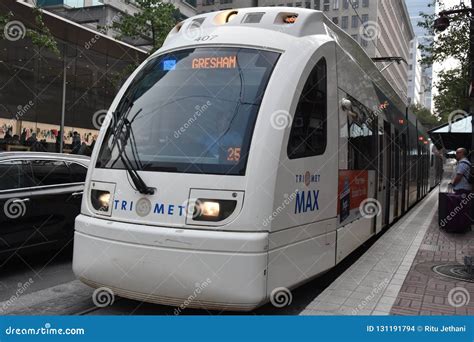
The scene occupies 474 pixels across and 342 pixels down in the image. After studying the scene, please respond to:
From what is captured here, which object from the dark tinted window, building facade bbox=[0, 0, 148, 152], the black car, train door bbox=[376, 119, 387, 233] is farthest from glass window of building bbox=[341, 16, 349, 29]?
the dark tinted window

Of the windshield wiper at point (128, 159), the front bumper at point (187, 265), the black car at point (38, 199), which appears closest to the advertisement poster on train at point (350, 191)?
the front bumper at point (187, 265)

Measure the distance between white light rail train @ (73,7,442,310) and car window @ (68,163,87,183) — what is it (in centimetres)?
235

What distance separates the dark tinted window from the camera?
6.91 meters

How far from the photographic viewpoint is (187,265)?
4398 mm

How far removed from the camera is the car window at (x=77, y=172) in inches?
295

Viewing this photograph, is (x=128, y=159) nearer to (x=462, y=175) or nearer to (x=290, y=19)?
(x=290, y=19)

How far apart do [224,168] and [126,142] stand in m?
1.15

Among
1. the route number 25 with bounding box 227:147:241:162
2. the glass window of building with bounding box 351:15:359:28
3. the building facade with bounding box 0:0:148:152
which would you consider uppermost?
the glass window of building with bounding box 351:15:359:28

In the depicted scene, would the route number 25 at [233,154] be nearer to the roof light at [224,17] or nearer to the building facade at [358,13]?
the roof light at [224,17]

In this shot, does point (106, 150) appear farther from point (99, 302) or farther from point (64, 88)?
point (64, 88)

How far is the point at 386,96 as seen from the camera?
10.1 metres

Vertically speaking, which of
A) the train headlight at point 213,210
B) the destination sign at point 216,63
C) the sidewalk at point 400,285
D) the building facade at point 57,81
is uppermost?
the building facade at point 57,81

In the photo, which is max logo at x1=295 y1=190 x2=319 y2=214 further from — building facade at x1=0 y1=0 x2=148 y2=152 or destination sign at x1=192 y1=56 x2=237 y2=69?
building facade at x1=0 y1=0 x2=148 y2=152

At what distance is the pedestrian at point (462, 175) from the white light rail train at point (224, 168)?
5.61 meters
